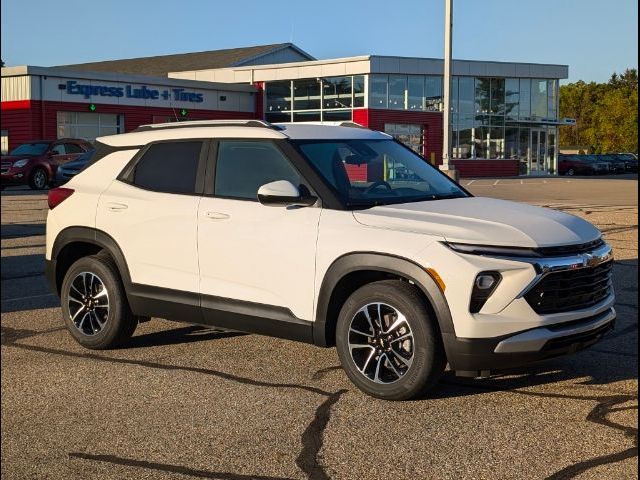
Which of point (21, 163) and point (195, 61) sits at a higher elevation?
point (195, 61)

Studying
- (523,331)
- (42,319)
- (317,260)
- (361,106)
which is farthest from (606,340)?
(361,106)

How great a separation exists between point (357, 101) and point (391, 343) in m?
45.7

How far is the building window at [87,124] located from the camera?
44281 millimetres

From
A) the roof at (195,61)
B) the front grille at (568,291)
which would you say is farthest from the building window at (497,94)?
the front grille at (568,291)

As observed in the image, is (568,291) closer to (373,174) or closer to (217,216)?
(373,174)

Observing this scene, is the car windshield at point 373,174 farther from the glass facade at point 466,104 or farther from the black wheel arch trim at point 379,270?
the glass facade at point 466,104

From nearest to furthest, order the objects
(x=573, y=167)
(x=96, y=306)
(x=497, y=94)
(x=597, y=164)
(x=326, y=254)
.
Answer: (x=326, y=254) → (x=96, y=306) → (x=497, y=94) → (x=573, y=167) → (x=597, y=164)

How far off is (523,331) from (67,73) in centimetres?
4152

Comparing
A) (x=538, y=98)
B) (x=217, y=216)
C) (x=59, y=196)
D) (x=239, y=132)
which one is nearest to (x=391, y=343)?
(x=217, y=216)

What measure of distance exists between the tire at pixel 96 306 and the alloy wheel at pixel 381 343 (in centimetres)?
199

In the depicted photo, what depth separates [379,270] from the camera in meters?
5.48

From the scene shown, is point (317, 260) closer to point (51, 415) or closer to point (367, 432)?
point (367, 432)

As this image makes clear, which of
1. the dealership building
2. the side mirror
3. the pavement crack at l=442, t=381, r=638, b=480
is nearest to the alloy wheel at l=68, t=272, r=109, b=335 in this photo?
the side mirror

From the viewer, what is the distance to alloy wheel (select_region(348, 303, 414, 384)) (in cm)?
544
